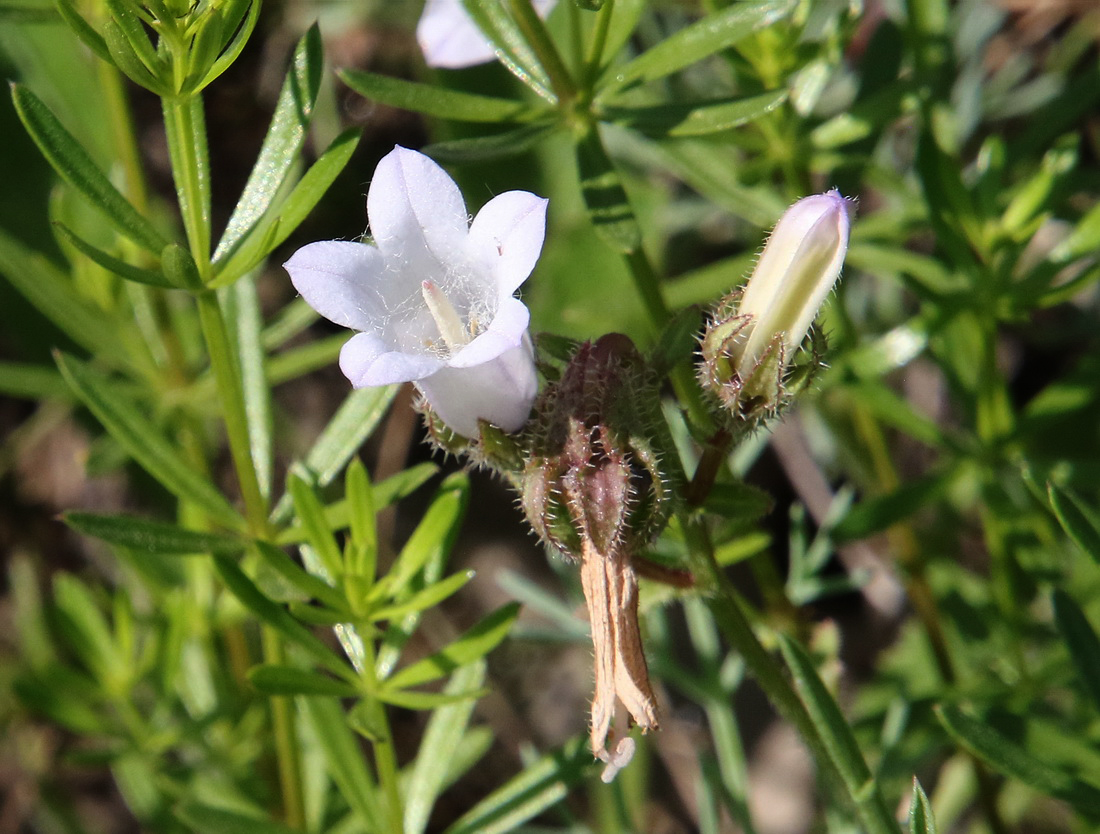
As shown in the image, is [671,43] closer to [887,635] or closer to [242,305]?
[242,305]

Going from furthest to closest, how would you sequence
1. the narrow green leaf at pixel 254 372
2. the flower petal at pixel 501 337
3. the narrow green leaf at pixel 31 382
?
the narrow green leaf at pixel 31 382
the narrow green leaf at pixel 254 372
the flower petal at pixel 501 337

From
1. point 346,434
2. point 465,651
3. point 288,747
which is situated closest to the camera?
point 465,651

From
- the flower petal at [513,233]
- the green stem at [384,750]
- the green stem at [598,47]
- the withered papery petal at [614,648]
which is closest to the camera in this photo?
the flower petal at [513,233]

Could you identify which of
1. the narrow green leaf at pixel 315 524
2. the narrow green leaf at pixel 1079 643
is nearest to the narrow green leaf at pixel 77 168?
the narrow green leaf at pixel 315 524

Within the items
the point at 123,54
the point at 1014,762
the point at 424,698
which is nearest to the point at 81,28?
the point at 123,54

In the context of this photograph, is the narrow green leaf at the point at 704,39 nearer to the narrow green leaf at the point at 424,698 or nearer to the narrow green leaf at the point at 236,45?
the narrow green leaf at the point at 236,45

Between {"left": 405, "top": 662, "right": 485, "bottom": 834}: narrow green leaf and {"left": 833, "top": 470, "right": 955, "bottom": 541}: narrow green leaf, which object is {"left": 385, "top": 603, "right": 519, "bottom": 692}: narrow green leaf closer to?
{"left": 405, "top": 662, "right": 485, "bottom": 834}: narrow green leaf

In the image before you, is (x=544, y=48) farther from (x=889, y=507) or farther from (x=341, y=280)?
(x=889, y=507)
